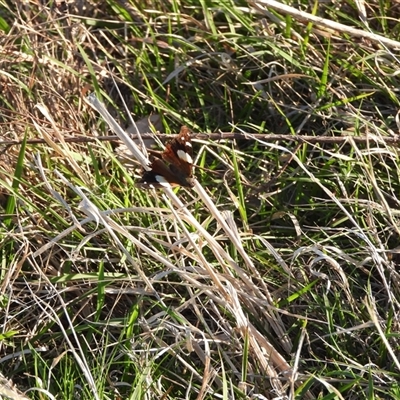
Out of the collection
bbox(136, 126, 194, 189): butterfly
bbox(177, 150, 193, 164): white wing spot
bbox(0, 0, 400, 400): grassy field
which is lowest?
bbox(0, 0, 400, 400): grassy field

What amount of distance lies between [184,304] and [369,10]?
1.38 meters

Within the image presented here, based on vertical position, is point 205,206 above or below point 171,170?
below

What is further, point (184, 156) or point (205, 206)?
point (205, 206)

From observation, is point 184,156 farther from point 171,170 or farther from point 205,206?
point 205,206

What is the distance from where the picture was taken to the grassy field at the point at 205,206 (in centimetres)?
214

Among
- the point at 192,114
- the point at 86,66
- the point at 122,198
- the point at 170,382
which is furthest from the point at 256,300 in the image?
the point at 86,66

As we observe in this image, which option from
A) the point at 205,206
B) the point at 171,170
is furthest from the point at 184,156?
the point at 205,206

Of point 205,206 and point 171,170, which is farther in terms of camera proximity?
point 205,206

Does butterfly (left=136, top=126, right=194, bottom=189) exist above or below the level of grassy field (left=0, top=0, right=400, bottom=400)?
above

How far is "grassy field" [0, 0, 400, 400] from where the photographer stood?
84.1 inches

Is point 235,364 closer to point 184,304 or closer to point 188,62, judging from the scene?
point 184,304

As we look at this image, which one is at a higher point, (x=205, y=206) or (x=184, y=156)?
(x=184, y=156)

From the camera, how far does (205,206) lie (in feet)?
8.13

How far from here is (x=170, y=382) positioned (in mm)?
2188
